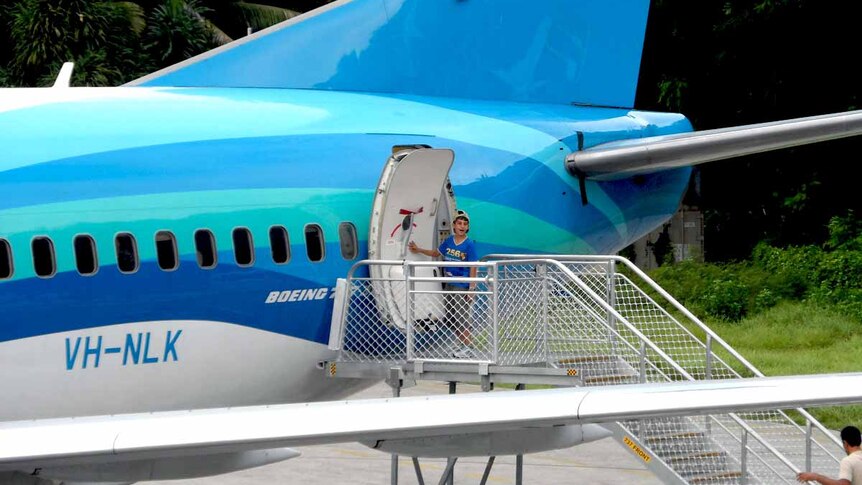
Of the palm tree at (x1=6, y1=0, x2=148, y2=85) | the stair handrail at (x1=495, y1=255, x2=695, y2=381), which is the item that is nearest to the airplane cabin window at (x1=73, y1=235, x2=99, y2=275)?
the stair handrail at (x1=495, y1=255, x2=695, y2=381)

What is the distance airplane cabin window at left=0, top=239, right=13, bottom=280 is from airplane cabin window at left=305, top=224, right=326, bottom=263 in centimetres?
331

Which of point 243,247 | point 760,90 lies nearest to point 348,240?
point 243,247

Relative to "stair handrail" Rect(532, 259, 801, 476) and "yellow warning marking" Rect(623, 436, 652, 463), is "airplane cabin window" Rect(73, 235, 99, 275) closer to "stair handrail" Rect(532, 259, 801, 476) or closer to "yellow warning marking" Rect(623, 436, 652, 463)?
"stair handrail" Rect(532, 259, 801, 476)

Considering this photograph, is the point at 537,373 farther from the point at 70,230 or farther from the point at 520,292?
the point at 70,230

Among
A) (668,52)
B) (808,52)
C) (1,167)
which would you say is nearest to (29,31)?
(668,52)

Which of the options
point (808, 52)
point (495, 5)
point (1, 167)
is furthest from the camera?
point (808, 52)

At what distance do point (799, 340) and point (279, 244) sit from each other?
14918mm

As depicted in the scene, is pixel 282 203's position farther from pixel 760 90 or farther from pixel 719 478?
pixel 760 90

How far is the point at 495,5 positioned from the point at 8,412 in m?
8.12

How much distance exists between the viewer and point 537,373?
12.9 meters

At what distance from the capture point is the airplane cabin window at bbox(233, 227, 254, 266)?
1314cm

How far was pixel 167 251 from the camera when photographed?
1255 centimetres

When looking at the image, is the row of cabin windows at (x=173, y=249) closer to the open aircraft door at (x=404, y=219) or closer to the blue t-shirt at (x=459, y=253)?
the open aircraft door at (x=404, y=219)

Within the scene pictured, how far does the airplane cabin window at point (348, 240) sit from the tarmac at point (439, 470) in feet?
12.3
